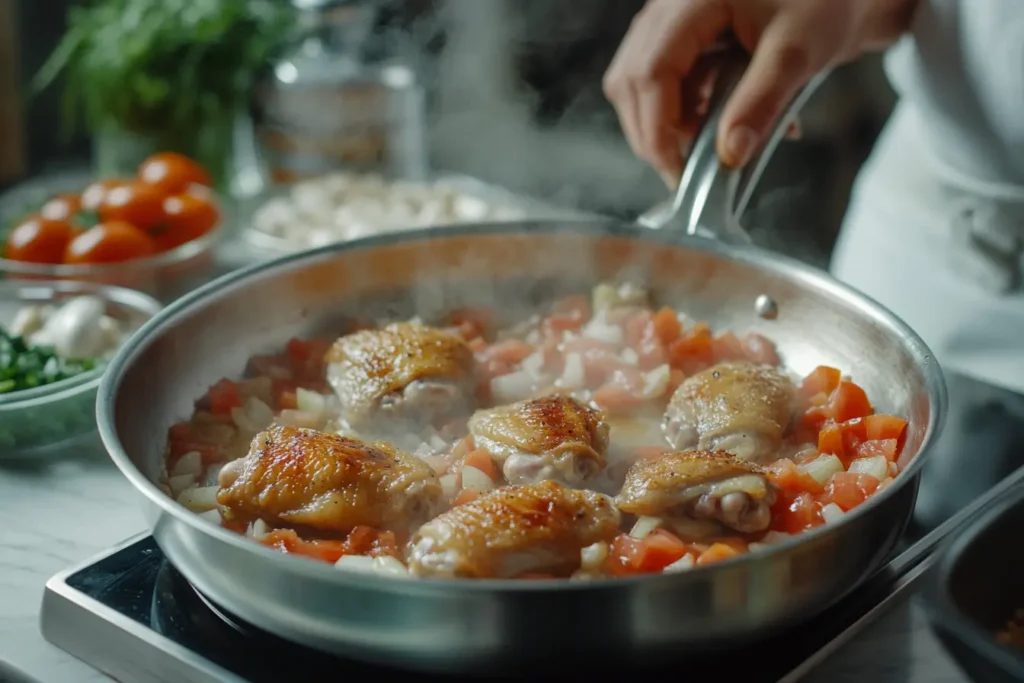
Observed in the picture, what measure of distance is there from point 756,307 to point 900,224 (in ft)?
1.85

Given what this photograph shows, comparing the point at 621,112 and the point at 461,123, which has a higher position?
the point at 621,112

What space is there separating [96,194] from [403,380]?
51.4 inches

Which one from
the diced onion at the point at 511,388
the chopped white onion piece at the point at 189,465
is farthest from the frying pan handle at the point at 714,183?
the chopped white onion piece at the point at 189,465

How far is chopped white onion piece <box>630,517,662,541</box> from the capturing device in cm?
119

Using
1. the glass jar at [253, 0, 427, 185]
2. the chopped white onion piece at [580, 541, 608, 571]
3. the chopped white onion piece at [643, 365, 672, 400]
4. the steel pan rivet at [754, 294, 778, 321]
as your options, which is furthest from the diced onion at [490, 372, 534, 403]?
the glass jar at [253, 0, 427, 185]

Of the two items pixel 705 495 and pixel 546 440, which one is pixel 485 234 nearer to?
pixel 546 440

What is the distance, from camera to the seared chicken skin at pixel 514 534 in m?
1.04

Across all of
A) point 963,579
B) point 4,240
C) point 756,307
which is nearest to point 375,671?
point 963,579

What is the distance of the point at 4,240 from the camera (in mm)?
2357

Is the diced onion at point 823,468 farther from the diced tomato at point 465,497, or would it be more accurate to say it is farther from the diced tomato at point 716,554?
the diced tomato at point 465,497

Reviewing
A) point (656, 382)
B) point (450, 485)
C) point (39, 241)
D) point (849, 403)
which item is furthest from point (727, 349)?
point (39, 241)

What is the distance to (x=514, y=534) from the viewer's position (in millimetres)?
1068

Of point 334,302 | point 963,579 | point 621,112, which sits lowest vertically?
point 334,302

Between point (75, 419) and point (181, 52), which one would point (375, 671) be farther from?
point (181, 52)
